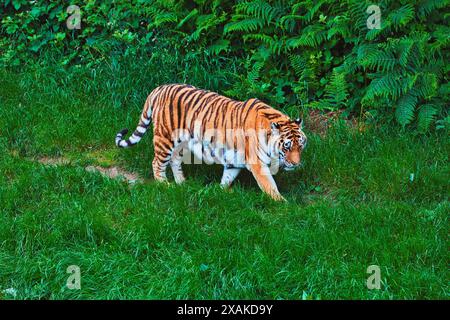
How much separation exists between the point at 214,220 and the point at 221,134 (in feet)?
4.16

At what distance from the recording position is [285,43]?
362 inches

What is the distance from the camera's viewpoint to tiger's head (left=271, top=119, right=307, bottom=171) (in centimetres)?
734

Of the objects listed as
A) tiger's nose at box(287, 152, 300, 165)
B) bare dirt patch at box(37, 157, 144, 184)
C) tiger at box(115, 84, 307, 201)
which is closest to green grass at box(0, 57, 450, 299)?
bare dirt patch at box(37, 157, 144, 184)

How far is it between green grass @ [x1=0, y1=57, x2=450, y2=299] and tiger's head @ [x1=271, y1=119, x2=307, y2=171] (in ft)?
1.31

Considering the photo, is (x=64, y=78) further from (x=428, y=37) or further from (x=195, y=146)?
(x=428, y=37)

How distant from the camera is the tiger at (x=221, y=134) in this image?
740 centimetres

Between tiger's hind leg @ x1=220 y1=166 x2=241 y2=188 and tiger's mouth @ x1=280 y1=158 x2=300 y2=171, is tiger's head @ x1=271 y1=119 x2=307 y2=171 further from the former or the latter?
tiger's hind leg @ x1=220 y1=166 x2=241 y2=188

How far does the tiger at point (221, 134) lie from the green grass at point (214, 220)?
230 mm

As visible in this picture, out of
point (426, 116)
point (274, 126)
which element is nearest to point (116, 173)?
point (274, 126)

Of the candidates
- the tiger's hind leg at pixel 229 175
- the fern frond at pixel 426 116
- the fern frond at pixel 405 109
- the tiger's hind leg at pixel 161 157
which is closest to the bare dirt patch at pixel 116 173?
the tiger's hind leg at pixel 161 157

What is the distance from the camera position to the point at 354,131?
8.39 m

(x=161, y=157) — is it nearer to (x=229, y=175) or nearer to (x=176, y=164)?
(x=176, y=164)
